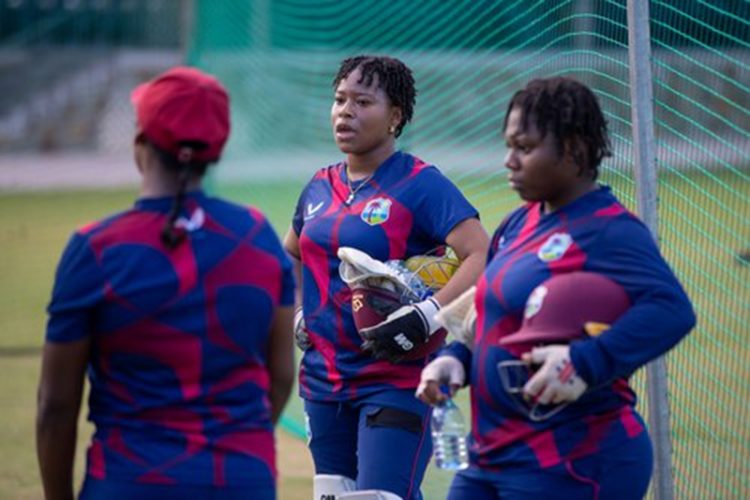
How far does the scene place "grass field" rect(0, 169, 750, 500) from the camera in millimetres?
6355

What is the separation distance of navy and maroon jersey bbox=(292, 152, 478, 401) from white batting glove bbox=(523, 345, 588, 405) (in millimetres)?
1424

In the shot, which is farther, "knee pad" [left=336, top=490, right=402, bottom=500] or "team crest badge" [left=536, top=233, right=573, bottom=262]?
"knee pad" [left=336, top=490, right=402, bottom=500]

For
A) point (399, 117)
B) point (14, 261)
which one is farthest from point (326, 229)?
point (14, 261)

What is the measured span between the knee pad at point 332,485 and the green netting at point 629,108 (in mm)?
1637

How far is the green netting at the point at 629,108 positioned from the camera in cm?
602

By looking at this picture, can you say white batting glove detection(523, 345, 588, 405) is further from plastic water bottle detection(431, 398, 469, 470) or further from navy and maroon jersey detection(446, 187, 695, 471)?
plastic water bottle detection(431, 398, 469, 470)

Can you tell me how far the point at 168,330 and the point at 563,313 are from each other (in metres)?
1.04

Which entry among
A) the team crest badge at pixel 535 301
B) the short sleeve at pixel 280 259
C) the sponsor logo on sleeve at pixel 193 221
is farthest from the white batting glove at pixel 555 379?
the sponsor logo on sleeve at pixel 193 221

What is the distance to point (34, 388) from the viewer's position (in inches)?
393

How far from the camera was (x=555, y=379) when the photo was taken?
11.8 ft

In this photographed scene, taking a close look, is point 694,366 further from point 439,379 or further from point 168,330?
point 168,330

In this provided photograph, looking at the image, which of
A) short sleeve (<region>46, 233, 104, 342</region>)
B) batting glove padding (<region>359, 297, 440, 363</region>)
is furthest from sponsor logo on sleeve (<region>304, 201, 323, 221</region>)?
short sleeve (<region>46, 233, 104, 342</region>)

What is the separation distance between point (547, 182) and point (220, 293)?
0.98 m

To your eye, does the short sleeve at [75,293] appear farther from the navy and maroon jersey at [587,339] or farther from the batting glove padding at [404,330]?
the batting glove padding at [404,330]
